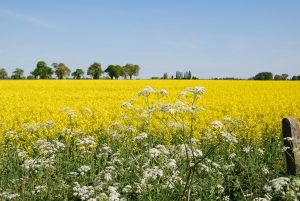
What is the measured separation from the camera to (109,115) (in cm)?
1277

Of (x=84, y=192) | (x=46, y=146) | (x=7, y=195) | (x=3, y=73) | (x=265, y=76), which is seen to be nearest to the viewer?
(x=84, y=192)

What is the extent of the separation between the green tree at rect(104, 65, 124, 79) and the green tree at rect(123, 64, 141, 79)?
105 inches

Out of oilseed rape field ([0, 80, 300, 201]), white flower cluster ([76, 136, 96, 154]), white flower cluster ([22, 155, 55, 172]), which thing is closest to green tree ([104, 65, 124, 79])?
oilseed rape field ([0, 80, 300, 201])

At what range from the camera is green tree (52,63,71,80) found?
134 metres

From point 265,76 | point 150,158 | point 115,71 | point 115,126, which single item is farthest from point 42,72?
point 150,158

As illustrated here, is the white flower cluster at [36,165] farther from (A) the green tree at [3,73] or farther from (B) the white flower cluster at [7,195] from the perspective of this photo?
(A) the green tree at [3,73]

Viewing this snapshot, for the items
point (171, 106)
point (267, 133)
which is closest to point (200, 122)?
point (267, 133)

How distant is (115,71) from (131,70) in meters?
8.87

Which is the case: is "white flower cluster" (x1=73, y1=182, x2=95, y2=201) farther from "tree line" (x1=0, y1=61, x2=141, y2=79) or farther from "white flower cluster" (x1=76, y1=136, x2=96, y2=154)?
"tree line" (x1=0, y1=61, x2=141, y2=79)

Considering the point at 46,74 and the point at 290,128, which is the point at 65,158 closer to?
the point at 290,128

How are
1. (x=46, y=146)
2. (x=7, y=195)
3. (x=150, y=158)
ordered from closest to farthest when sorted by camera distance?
(x=7, y=195) < (x=150, y=158) < (x=46, y=146)

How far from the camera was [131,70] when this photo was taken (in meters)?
138

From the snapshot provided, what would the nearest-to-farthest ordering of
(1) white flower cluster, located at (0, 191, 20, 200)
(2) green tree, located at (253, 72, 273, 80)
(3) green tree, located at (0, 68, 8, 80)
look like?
1. (1) white flower cluster, located at (0, 191, 20, 200)
2. (2) green tree, located at (253, 72, 273, 80)
3. (3) green tree, located at (0, 68, 8, 80)

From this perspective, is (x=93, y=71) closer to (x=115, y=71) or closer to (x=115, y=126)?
(x=115, y=71)
